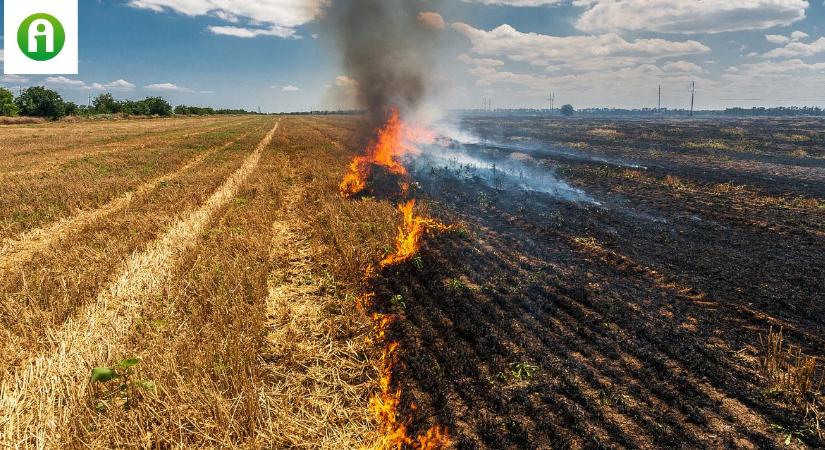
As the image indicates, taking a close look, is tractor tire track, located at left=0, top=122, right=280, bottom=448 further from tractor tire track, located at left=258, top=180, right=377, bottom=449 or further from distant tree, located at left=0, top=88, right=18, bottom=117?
distant tree, located at left=0, top=88, right=18, bottom=117

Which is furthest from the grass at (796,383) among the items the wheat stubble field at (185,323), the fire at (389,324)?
the wheat stubble field at (185,323)

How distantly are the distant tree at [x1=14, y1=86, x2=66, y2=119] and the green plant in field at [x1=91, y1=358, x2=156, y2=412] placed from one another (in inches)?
3663

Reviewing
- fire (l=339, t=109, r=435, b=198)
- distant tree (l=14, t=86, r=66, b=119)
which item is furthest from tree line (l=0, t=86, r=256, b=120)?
fire (l=339, t=109, r=435, b=198)

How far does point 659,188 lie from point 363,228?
14.5 metres

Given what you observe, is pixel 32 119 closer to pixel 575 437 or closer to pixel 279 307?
pixel 279 307

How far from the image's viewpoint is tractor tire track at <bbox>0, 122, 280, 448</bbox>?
3787 mm

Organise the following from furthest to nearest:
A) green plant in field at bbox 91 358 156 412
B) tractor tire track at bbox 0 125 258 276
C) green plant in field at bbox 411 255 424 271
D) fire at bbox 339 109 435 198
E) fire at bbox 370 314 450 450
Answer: fire at bbox 339 109 435 198 → tractor tire track at bbox 0 125 258 276 → green plant in field at bbox 411 255 424 271 → green plant in field at bbox 91 358 156 412 → fire at bbox 370 314 450 450

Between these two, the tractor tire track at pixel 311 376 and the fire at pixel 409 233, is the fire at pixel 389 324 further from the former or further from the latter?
the tractor tire track at pixel 311 376

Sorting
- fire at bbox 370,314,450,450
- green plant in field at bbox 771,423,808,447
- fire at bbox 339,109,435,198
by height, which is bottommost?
fire at bbox 370,314,450,450

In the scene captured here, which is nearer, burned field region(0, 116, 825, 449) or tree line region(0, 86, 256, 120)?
burned field region(0, 116, 825, 449)

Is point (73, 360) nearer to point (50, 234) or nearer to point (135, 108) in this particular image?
point (50, 234)

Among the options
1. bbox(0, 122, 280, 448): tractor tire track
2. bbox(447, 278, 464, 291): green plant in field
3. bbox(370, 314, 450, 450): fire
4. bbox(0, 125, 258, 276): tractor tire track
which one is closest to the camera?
bbox(0, 122, 280, 448): tractor tire track

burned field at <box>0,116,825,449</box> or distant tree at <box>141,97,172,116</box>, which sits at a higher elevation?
distant tree at <box>141,97,172,116</box>

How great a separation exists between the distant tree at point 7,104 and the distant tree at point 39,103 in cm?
92
